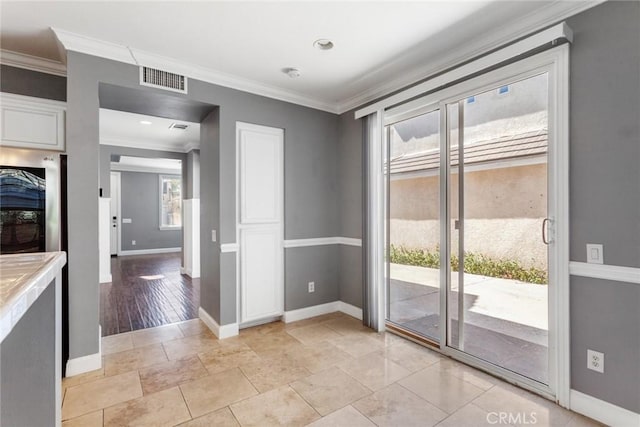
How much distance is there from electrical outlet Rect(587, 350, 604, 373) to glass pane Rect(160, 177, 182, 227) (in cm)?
984

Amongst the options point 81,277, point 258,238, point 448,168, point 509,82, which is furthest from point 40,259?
point 509,82

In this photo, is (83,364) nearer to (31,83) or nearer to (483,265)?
(31,83)

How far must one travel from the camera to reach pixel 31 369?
3.81 ft

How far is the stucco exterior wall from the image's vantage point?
2.30 metres

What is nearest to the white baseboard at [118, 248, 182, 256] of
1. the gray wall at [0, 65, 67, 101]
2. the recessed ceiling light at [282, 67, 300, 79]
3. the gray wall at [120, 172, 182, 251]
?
the gray wall at [120, 172, 182, 251]

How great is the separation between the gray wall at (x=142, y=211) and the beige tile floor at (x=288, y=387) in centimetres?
697

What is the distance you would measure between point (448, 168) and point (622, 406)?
1.91 metres

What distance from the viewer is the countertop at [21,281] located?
725 millimetres

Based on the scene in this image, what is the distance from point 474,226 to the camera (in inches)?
105

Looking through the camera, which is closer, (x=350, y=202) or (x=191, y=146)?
(x=350, y=202)

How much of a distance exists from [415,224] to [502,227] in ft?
2.84

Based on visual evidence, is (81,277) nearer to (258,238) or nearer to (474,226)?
(258,238)

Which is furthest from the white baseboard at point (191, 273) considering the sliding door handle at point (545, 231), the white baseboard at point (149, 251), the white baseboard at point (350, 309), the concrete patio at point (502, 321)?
the sliding door handle at point (545, 231)

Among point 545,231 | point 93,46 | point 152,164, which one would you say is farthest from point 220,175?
point 152,164
